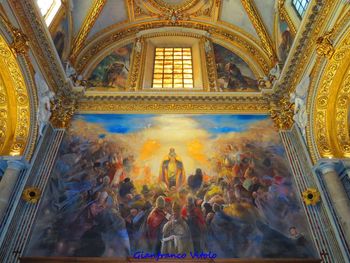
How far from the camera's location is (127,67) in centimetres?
1500

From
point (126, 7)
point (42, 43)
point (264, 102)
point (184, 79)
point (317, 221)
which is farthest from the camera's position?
point (126, 7)

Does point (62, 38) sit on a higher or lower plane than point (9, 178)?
higher

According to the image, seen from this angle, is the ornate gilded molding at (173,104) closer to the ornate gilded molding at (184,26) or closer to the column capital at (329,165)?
the ornate gilded molding at (184,26)

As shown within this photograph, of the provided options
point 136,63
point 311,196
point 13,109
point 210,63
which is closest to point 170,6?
point 136,63

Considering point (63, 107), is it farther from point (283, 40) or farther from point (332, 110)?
point (332, 110)

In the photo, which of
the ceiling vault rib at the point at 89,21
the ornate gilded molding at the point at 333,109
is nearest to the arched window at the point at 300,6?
the ornate gilded molding at the point at 333,109

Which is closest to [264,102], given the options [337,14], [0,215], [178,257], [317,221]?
[337,14]

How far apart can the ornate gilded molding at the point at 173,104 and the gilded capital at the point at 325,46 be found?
3.33 metres

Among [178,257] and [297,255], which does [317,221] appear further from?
[178,257]

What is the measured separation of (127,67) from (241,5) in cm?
616

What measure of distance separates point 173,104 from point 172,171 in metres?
3.09

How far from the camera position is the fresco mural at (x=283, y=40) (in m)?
12.9

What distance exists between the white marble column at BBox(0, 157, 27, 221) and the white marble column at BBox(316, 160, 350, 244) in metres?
9.07

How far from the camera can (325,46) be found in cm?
984
